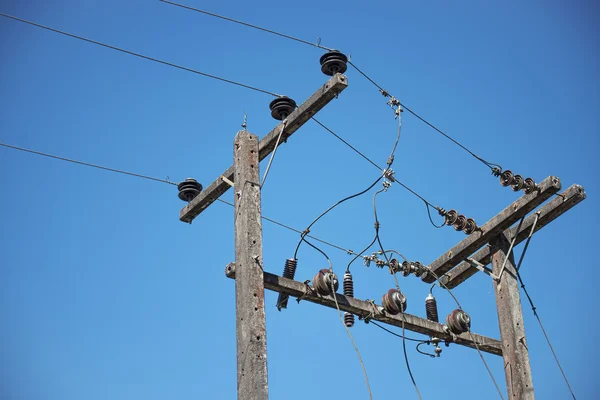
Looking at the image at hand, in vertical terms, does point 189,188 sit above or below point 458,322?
above

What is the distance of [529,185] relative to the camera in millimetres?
12242

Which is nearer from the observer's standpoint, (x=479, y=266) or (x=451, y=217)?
(x=451, y=217)

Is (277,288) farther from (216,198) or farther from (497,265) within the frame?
(497,265)

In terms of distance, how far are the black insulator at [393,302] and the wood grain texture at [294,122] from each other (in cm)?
218

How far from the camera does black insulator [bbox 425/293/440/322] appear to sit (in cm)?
1188

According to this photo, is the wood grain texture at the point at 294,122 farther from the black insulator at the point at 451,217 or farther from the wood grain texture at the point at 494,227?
the wood grain texture at the point at 494,227

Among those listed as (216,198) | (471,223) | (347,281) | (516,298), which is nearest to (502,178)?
(471,223)

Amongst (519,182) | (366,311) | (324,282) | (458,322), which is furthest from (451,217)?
(324,282)

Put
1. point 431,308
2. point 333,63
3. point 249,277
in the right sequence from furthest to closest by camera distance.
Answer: point 431,308 → point 333,63 → point 249,277

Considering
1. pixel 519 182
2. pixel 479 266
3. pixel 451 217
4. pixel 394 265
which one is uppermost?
pixel 519 182

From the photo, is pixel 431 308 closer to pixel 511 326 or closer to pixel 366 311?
pixel 511 326

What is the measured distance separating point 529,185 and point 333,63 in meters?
3.37

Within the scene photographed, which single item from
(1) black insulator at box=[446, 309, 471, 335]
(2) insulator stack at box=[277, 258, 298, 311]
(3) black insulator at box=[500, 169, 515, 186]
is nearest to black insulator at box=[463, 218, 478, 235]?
(3) black insulator at box=[500, 169, 515, 186]

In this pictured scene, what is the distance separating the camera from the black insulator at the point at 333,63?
10.5 metres
